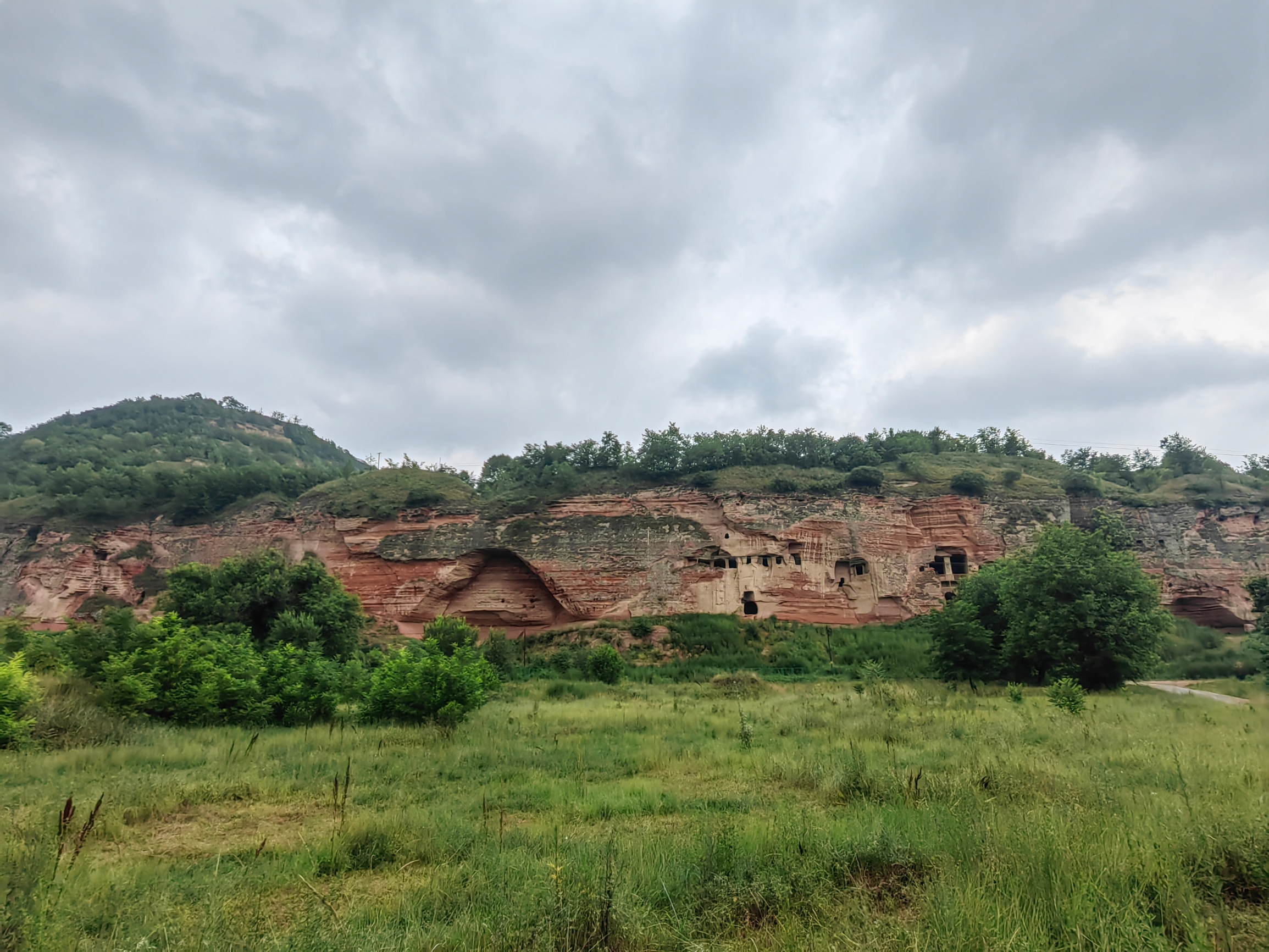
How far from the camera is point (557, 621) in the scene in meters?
35.5

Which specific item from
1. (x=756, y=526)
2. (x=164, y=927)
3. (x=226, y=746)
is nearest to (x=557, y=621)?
(x=756, y=526)

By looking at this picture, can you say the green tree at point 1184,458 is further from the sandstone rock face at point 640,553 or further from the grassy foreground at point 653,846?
the grassy foreground at point 653,846

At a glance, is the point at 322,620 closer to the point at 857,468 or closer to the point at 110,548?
the point at 110,548

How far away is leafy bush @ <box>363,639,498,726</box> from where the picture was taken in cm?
1101

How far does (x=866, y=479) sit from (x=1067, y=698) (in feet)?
85.0

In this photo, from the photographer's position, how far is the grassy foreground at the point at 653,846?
9.40 feet

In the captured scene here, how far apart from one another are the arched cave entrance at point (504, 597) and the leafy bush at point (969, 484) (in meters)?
25.8

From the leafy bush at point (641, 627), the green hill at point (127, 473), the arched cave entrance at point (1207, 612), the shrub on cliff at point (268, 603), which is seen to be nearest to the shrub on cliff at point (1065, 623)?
the leafy bush at point (641, 627)

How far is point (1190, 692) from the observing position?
16.2m

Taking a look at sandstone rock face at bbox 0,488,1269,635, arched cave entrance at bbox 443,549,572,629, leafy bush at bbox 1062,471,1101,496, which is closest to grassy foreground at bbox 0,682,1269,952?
sandstone rock face at bbox 0,488,1269,635

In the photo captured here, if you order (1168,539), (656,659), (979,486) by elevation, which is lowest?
(656,659)

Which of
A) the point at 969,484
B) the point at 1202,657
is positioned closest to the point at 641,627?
the point at 969,484

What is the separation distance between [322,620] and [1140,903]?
70.1 feet

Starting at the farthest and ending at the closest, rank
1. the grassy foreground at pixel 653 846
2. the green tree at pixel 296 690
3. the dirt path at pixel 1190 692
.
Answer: the dirt path at pixel 1190 692 → the green tree at pixel 296 690 → the grassy foreground at pixel 653 846
